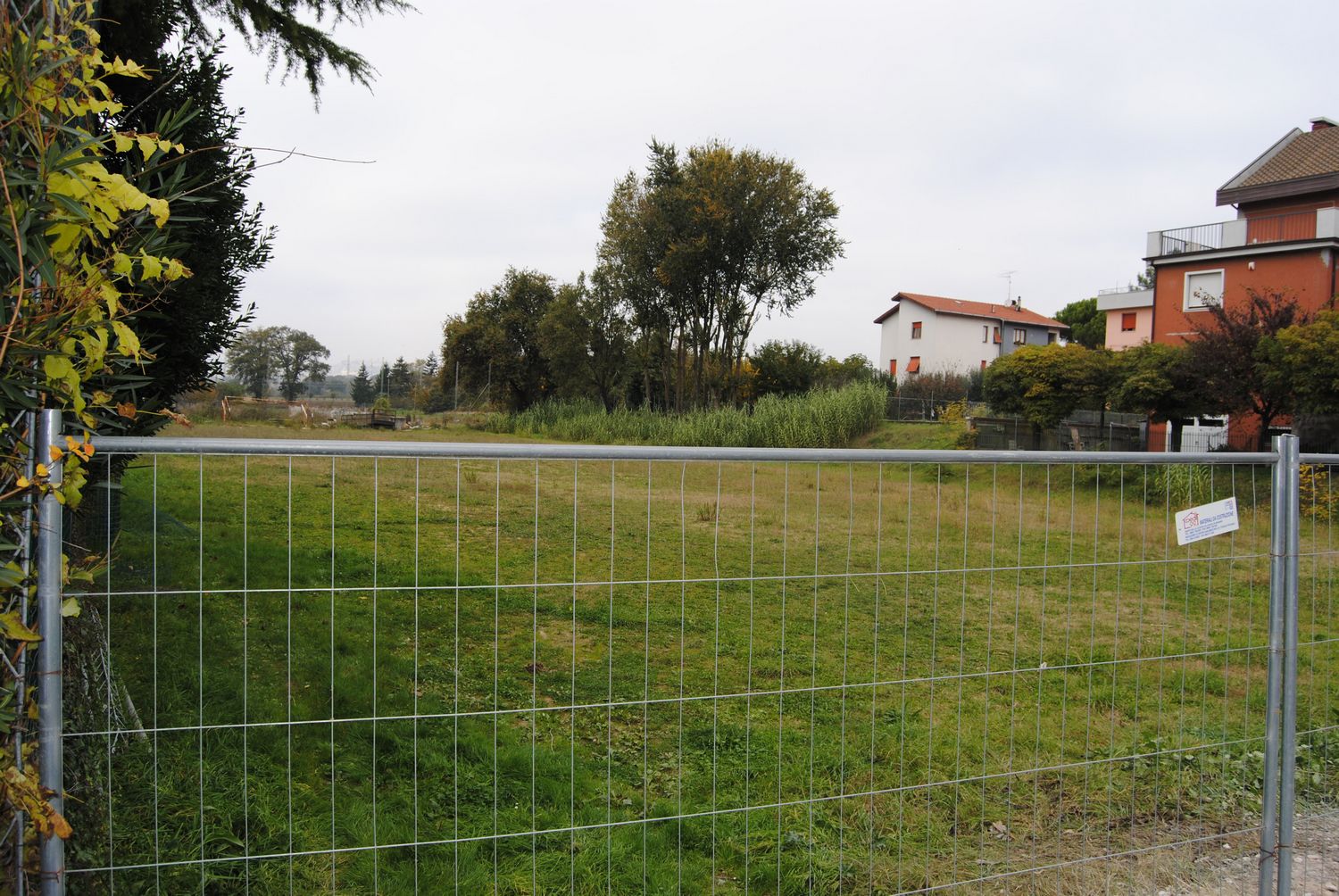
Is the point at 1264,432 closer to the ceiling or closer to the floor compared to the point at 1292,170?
closer to the floor

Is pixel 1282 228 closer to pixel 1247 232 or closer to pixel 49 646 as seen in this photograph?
pixel 1247 232

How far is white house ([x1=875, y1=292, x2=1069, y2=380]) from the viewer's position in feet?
174

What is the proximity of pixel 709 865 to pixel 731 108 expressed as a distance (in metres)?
25.0

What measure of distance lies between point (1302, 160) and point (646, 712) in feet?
115

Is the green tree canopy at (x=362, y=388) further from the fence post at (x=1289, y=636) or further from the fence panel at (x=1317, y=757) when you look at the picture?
the fence post at (x=1289, y=636)

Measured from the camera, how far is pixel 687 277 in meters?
26.5

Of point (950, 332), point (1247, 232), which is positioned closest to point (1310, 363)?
point (1247, 232)

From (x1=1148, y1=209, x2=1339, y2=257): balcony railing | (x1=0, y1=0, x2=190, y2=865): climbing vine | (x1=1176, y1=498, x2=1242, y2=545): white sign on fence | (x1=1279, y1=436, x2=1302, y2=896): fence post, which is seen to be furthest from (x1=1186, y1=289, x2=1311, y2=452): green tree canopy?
(x1=0, y1=0, x2=190, y2=865): climbing vine

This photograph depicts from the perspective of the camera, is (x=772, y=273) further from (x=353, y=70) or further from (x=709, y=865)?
(x=709, y=865)

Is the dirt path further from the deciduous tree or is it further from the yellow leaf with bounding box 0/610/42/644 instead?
the deciduous tree

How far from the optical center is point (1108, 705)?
515 cm

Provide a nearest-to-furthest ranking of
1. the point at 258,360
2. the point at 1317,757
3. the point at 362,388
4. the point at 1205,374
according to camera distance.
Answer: the point at 1317,757 → the point at 1205,374 → the point at 258,360 → the point at 362,388

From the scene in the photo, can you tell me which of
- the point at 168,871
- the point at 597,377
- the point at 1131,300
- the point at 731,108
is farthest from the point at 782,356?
the point at 168,871

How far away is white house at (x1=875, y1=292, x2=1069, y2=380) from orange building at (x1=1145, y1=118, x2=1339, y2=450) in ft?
71.6
